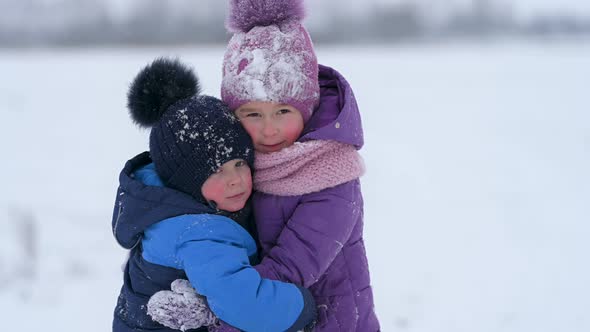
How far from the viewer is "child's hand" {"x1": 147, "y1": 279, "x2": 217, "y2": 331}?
1.75 m

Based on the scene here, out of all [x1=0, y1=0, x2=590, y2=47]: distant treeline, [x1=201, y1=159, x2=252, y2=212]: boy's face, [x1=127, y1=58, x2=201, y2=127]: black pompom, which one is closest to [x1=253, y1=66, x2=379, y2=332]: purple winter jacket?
[x1=201, y1=159, x2=252, y2=212]: boy's face

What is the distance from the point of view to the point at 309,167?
5.96 ft

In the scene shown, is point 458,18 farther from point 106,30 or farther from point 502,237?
point 502,237

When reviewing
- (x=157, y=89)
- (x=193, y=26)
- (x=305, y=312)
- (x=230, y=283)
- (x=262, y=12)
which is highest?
(x=262, y=12)

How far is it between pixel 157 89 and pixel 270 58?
374mm

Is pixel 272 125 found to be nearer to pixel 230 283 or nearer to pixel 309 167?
pixel 309 167

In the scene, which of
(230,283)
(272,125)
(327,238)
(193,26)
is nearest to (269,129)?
(272,125)

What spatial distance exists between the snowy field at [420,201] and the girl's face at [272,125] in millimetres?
482

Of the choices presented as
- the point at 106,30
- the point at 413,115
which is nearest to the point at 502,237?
the point at 413,115

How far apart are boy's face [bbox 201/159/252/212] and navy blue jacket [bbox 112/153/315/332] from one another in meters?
0.05

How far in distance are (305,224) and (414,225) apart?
4.41 meters

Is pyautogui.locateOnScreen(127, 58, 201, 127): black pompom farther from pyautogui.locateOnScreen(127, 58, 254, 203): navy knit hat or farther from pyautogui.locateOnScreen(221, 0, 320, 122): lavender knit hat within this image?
pyautogui.locateOnScreen(221, 0, 320, 122): lavender knit hat

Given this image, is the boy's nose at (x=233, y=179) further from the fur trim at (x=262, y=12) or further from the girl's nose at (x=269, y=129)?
the fur trim at (x=262, y=12)

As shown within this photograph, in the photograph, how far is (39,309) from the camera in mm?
4207
